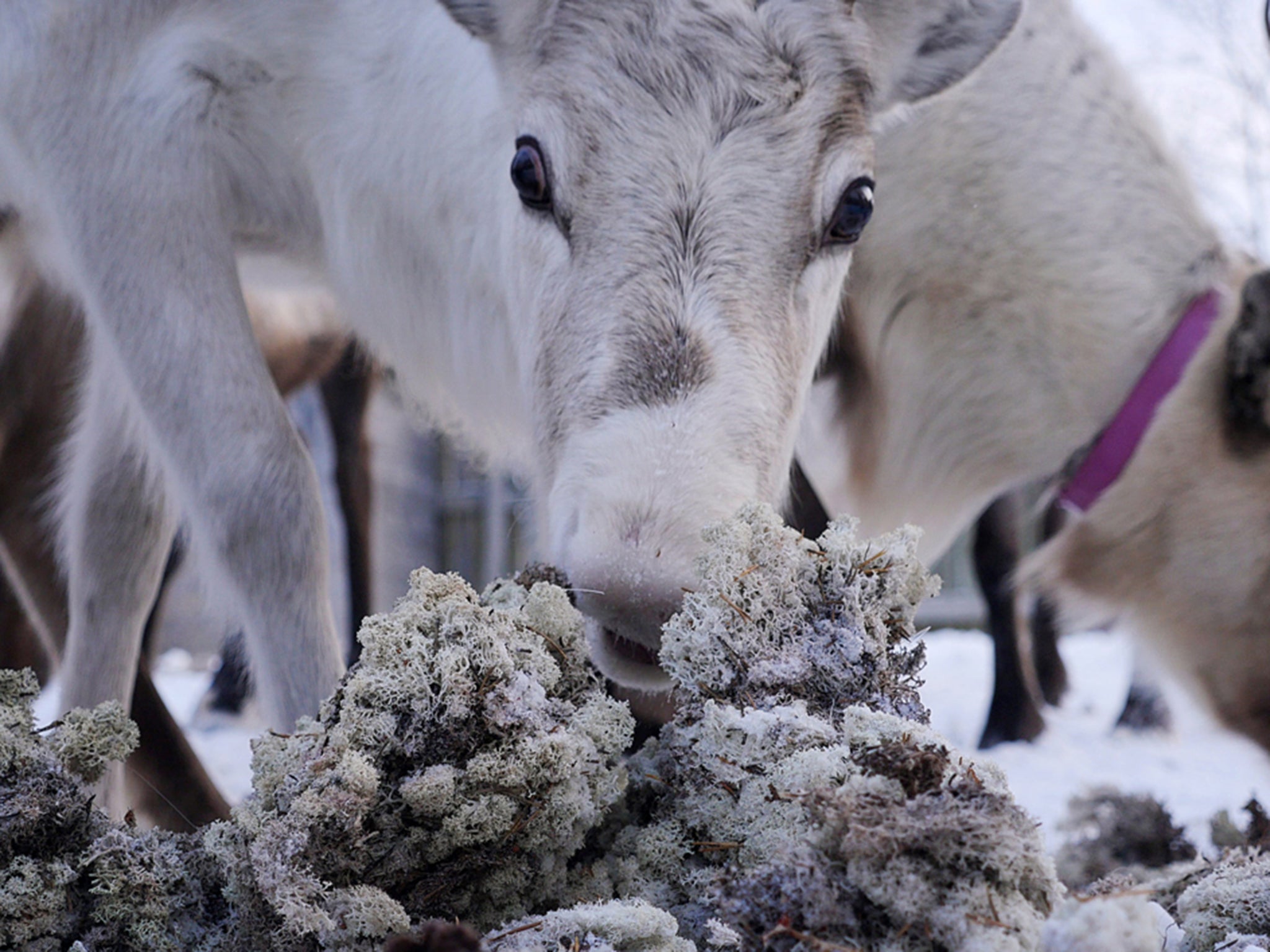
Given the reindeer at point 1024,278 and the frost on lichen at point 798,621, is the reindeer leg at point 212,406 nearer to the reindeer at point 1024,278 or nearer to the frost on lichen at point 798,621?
the frost on lichen at point 798,621

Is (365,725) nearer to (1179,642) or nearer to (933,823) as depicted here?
(933,823)

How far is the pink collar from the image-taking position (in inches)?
149

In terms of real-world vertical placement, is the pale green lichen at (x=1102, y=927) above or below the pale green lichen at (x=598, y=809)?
below

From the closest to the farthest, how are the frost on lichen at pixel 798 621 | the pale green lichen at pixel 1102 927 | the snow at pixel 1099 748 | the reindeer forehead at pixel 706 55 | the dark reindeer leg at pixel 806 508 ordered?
the pale green lichen at pixel 1102 927
the frost on lichen at pixel 798 621
the reindeer forehead at pixel 706 55
the dark reindeer leg at pixel 806 508
the snow at pixel 1099 748

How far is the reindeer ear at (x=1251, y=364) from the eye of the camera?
139 inches

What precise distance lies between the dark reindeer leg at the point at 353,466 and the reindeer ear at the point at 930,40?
11.9 ft

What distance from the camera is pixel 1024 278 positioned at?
12.4 feet

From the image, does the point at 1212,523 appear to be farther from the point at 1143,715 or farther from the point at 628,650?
the point at 1143,715

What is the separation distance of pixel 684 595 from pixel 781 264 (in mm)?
756

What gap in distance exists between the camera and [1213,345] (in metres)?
3.74

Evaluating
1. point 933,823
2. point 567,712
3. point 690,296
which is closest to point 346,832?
point 567,712

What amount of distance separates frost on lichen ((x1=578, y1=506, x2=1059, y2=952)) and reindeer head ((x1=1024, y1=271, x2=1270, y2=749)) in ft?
8.17

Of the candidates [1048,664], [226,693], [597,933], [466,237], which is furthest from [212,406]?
[1048,664]

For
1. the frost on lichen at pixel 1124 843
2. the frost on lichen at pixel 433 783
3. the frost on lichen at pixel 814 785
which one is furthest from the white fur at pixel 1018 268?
the frost on lichen at pixel 433 783
